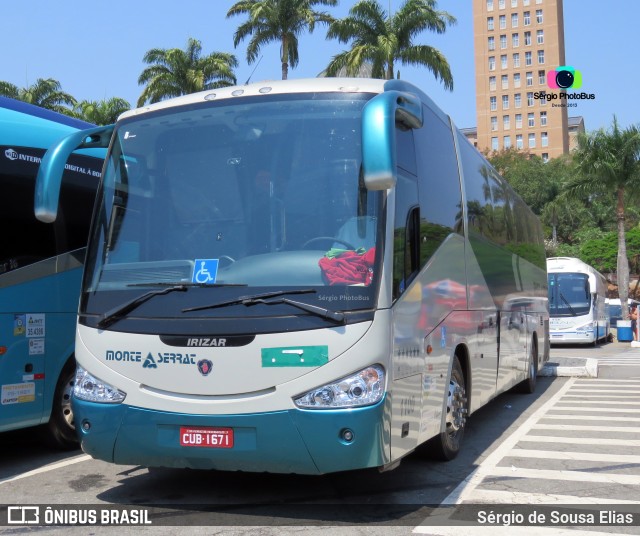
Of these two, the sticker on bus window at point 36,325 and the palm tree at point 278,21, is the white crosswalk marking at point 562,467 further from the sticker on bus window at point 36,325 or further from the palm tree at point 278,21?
the palm tree at point 278,21

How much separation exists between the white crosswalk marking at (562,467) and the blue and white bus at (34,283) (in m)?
4.06

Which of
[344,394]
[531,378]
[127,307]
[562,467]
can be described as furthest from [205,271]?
[531,378]

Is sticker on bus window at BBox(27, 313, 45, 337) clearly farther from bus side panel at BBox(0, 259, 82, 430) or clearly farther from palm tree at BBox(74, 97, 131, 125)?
palm tree at BBox(74, 97, 131, 125)

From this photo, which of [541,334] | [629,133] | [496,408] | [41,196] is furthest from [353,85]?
[629,133]

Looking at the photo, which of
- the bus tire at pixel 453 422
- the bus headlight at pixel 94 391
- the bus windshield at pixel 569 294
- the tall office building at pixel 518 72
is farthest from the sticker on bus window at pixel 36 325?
the tall office building at pixel 518 72

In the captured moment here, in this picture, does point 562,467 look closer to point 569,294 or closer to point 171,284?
point 171,284

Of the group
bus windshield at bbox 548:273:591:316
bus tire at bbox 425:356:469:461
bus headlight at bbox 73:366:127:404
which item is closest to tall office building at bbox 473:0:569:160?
bus windshield at bbox 548:273:591:316

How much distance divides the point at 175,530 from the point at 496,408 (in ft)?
23.2

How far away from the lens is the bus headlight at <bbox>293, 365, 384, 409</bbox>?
5.01 m

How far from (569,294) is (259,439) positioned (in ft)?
84.3

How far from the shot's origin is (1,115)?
24.2ft

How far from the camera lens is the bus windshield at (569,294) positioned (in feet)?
94.0

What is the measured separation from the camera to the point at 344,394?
502 centimetres

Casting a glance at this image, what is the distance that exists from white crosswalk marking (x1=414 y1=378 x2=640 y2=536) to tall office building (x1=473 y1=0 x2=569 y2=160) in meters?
101
